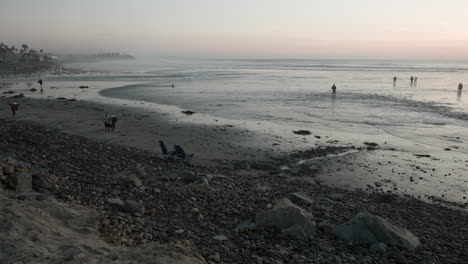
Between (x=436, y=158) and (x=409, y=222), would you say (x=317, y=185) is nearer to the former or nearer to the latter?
(x=409, y=222)

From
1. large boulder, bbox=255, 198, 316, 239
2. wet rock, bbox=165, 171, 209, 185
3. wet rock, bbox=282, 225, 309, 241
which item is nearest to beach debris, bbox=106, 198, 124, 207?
wet rock, bbox=165, 171, 209, 185

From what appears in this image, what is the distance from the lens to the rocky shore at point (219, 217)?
7336 mm

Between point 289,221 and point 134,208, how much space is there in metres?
3.68

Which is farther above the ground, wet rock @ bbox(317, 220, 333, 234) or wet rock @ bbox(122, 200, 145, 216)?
wet rock @ bbox(122, 200, 145, 216)

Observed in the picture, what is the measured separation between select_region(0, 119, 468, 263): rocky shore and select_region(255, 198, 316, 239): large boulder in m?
0.02

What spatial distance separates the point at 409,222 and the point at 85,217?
8.36 m

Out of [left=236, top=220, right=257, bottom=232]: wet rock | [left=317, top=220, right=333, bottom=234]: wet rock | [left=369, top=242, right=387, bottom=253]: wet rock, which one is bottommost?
[left=369, top=242, right=387, bottom=253]: wet rock

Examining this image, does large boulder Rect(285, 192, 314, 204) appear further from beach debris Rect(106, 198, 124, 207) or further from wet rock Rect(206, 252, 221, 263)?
beach debris Rect(106, 198, 124, 207)

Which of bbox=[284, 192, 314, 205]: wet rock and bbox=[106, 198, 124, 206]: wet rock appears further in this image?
bbox=[284, 192, 314, 205]: wet rock

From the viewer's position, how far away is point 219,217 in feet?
30.7

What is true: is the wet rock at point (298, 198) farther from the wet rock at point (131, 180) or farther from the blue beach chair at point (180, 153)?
the blue beach chair at point (180, 153)

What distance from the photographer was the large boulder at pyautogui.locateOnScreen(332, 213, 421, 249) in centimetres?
846

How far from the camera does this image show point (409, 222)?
10234 mm

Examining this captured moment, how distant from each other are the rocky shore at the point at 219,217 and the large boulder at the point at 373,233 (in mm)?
22
